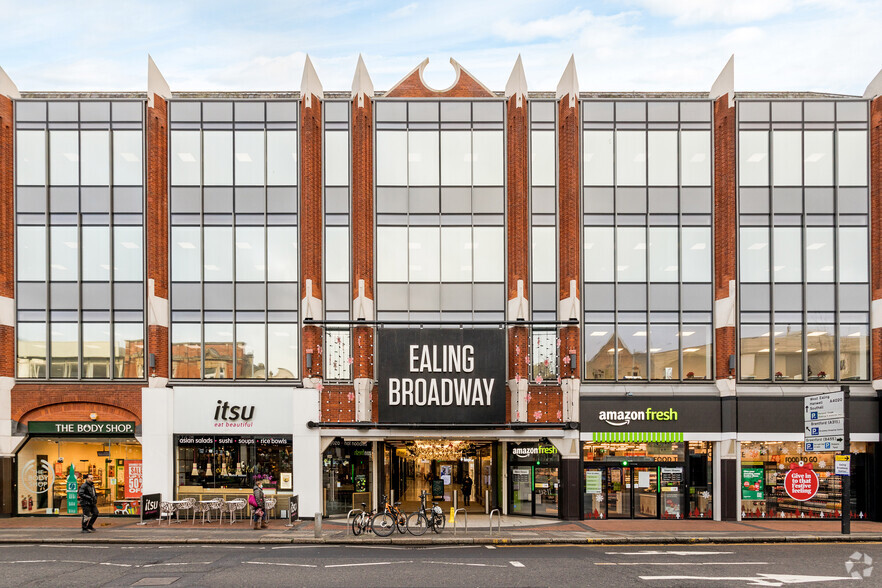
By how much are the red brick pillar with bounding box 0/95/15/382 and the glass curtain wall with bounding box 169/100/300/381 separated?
6.28 meters

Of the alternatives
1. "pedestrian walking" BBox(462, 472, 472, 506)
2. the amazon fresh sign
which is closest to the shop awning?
the amazon fresh sign

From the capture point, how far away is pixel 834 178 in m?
28.1

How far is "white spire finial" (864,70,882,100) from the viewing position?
1091 inches

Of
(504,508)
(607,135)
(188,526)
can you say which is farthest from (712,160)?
(188,526)

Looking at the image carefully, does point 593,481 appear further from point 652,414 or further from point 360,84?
point 360,84

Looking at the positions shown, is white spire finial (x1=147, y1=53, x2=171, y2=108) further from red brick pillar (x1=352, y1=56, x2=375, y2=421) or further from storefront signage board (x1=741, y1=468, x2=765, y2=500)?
storefront signage board (x1=741, y1=468, x2=765, y2=500)

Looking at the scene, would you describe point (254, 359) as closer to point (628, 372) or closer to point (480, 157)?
point (480, 157)

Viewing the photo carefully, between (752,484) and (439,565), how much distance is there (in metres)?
15.6

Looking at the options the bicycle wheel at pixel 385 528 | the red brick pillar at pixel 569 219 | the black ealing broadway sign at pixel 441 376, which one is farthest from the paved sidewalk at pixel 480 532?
the red brick pillar at pixel 569 219

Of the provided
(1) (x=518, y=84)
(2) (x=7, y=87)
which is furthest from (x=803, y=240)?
(2) (x=7, y=87)

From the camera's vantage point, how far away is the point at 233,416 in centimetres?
2717

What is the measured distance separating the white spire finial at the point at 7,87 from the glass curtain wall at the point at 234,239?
20.7 feet

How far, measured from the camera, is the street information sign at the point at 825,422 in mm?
23703

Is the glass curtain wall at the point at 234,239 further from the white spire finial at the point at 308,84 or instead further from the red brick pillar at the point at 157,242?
the white spire finial at the point at 308,84
